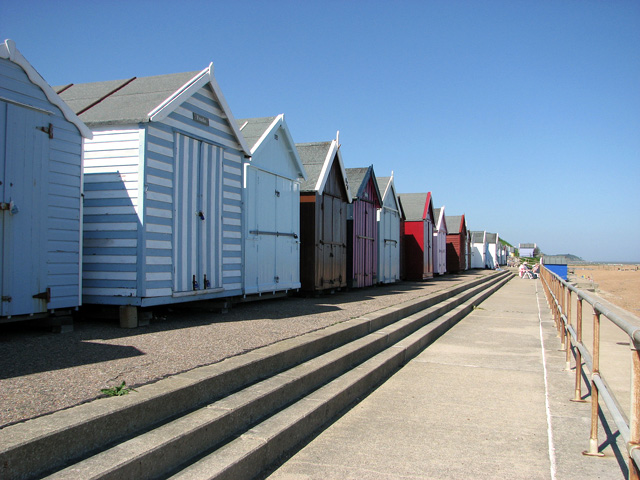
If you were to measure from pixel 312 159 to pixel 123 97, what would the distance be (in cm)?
626

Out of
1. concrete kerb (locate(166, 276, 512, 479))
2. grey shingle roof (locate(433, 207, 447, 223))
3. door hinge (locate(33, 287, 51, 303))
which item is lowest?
concrete kerb (locate(166, 276, 512, 479))

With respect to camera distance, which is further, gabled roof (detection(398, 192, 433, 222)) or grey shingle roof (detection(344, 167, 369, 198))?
gabled roof (detection(398, 192, 433, 222))

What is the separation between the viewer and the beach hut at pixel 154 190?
699 cm

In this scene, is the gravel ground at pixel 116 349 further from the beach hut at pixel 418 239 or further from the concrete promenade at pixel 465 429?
the beach hut at pixel 418 239

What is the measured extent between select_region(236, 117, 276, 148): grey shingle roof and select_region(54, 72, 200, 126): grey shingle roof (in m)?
2.13

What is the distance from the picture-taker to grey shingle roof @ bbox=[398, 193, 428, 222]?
24.2 m

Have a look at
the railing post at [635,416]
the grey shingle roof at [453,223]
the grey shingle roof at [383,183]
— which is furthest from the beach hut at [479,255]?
the railing post at [635,416]

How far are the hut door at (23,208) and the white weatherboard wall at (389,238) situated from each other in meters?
12.8

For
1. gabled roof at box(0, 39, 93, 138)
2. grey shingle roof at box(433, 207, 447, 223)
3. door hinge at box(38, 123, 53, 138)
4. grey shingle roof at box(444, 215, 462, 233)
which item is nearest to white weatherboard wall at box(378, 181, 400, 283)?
grey shingle roof at box(433, 207, 447, 223)

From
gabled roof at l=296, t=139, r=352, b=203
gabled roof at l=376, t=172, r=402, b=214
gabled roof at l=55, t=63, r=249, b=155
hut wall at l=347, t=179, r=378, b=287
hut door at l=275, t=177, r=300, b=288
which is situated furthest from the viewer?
gabled roof at l=376, t=172, r=402, b=214

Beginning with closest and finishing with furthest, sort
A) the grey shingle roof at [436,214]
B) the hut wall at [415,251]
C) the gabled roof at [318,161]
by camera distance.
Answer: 1. the gabled roof at [318,161]
2. the hut wall at [415,251]
3. the grey shingle roof at [436,214]

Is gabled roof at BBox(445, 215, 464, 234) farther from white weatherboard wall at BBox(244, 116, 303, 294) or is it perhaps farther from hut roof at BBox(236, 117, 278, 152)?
hut roof at BBox(236, 117, 278, 152)

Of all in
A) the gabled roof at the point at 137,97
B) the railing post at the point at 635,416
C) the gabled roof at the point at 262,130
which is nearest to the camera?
the railing post at the point at 635,416

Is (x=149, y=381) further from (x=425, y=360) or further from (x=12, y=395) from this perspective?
(x=425, y=360)
